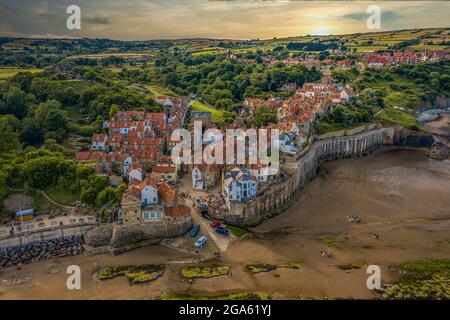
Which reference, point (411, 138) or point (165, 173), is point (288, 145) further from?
A: point (411, 138)

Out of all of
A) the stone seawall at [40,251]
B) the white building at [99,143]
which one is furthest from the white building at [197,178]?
the white building at [99,143]

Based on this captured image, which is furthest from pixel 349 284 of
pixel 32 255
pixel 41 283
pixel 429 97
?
pixel 429 97

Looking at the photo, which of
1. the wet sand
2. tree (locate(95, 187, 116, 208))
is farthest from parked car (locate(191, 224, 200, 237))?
tree (locate(95, 187, 116, 208))

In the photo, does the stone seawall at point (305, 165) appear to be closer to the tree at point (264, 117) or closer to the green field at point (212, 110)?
the tree at point (264, 117)

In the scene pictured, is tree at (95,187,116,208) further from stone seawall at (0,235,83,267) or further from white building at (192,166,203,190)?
white building at (192,166,203,190)

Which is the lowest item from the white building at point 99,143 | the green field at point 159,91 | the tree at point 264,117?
the white building at point 99,143

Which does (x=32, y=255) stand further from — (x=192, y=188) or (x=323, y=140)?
(x=323, y=140)
